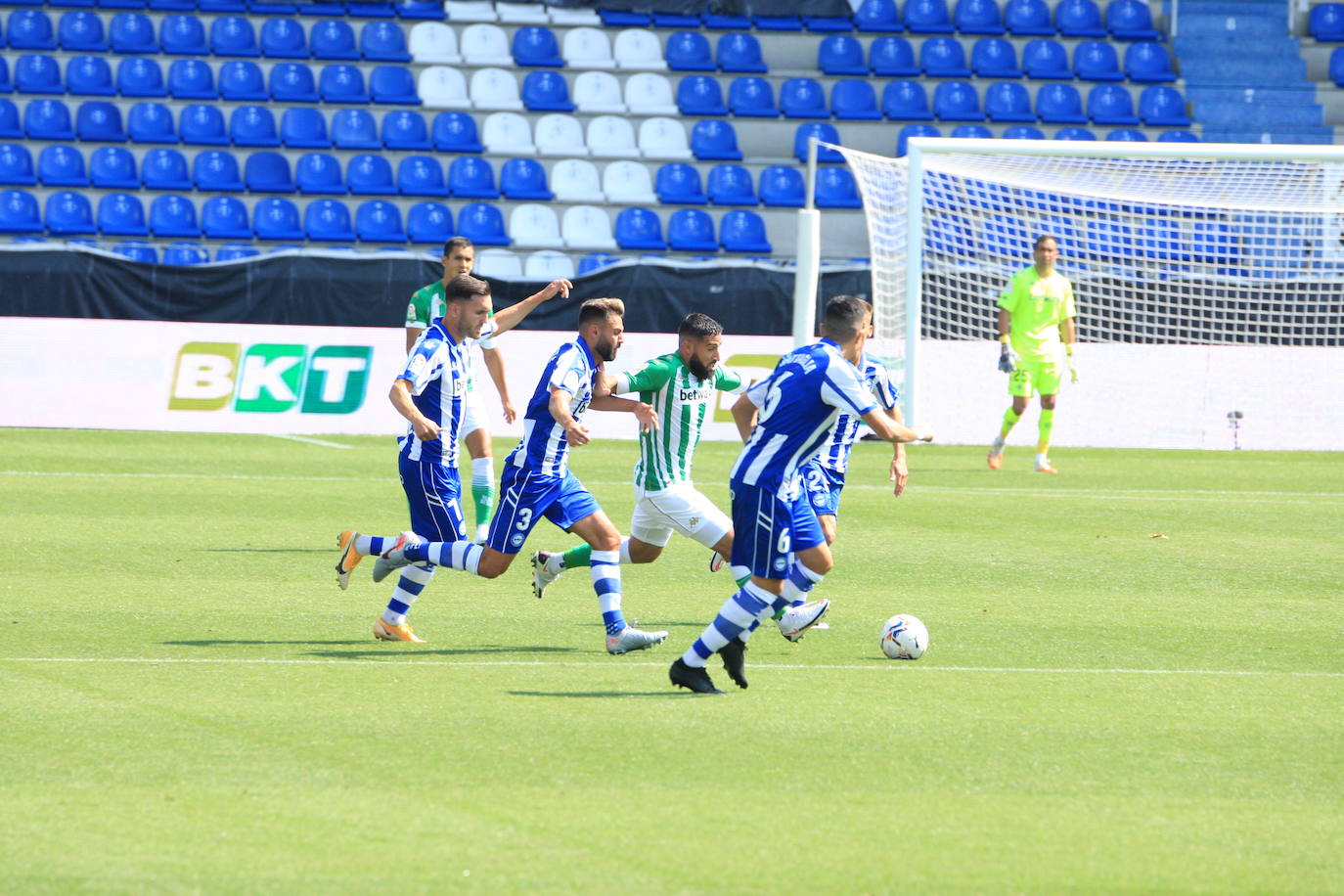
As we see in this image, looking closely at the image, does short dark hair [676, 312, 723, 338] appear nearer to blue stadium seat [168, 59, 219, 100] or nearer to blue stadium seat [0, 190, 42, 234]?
blue stadium seat [0, 190, 42, 234]

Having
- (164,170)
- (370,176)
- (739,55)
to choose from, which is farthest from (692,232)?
(164,170)

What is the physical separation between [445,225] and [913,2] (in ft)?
29.9

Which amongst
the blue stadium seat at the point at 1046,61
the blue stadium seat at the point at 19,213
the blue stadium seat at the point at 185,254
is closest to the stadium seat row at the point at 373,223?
the blue stadium seat at the point at 19,213

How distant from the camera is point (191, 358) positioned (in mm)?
18359

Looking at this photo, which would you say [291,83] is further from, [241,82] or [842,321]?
[842,321]

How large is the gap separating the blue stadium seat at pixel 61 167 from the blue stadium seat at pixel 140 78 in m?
1.39

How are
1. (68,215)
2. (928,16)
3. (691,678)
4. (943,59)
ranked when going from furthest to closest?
(928,16) < (943,59) < (68,215) < (691,678)

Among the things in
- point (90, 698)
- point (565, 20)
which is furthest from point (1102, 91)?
point (90, 698)

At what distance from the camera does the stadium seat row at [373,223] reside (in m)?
22.5

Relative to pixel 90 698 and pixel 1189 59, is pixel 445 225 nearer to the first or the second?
pixel 1189 59

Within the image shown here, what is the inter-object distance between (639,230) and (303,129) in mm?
5102

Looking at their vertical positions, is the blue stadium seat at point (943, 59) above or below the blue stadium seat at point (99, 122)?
above

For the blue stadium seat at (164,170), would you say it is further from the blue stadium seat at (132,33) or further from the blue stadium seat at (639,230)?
the blue stadium seat at (639,230)

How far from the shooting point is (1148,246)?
68.1ft
